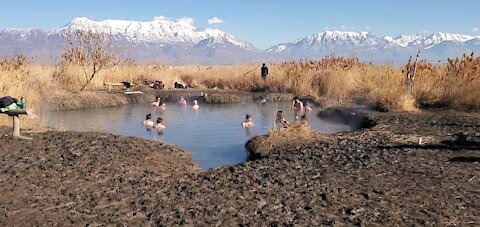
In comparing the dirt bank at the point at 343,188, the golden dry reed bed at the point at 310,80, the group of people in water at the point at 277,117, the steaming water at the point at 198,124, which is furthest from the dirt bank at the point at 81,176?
the golden dry reed bed at the point at 310,80

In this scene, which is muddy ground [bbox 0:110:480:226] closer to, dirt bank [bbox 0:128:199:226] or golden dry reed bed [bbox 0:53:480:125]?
dirt bank [bbox 0:128:199:226]

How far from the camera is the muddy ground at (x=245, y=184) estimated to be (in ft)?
19.1

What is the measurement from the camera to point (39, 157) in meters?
8.48

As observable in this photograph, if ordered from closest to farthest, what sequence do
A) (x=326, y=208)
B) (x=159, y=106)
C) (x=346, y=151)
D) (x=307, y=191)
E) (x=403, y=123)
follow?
(x=326, y=208) < (x=307, y=191) < (x=346, y=151) < (x=403, y=123) < (x=159, y=106)

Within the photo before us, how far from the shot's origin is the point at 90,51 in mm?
25266

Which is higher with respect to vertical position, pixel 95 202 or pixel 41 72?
pixel 41 72

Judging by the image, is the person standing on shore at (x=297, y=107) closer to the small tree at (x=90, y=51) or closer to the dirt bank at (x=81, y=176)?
the dirt bank at (x=81, y=176)

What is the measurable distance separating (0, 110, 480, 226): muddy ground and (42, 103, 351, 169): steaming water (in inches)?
74.4

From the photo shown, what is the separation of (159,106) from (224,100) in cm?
366

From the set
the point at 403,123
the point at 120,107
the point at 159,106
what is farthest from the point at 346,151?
the point at 120,107

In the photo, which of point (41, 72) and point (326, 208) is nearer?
point (326, 208)

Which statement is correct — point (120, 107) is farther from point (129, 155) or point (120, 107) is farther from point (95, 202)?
point (95, 202)

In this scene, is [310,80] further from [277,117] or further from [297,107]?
[277,117]

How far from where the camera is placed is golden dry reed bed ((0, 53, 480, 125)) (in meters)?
15.7
